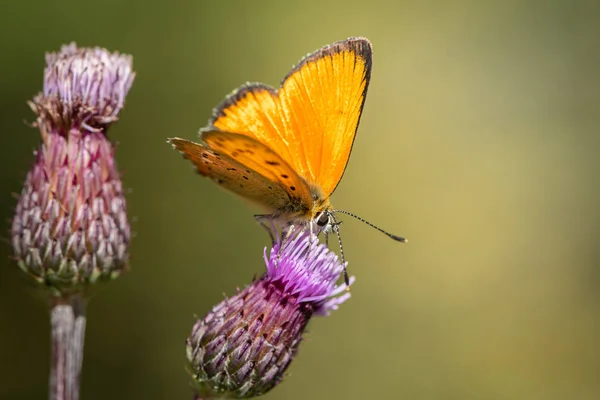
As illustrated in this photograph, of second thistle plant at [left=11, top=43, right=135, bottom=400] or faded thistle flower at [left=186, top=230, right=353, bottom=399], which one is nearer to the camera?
faded thistle flower at [left=186, top=230, right=353, bottom=399]

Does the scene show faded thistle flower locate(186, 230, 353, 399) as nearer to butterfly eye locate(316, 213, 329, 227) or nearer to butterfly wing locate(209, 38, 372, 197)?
butterfly eye locate(316, 213, 329, 227)

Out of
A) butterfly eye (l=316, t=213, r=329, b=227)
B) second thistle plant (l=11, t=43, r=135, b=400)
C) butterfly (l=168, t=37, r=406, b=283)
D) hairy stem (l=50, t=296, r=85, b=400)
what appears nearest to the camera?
hairy stem (l=50, t=296, r=85, b=400)

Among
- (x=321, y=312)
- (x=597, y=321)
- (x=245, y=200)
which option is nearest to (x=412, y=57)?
(x=597, y=321)

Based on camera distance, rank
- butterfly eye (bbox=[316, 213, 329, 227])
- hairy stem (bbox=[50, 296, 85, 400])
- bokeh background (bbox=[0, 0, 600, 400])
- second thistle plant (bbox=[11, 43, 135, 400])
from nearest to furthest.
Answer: hairy stem (bbox=[50, 296, 85, 400]) → second thistle plant (bbox=[11, 43, 135, 400]) → butterfly eye (bbox=[316, 213, 329, 227]) → bokeh background (bbox=[0, 0, 600, 400])

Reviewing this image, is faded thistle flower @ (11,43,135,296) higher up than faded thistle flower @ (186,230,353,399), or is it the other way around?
faded thistle flower @ (11,43,135,296)

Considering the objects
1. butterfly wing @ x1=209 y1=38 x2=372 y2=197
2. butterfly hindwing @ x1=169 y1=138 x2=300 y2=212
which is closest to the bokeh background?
butterfly hindwing @ x1=169 y1=138 x2=300 y2=212

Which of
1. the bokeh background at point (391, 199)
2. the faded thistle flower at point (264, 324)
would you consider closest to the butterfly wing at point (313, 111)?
the faded thistle flower at point (264, 324)

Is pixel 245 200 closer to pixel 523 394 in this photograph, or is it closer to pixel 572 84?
pixel 523 394
